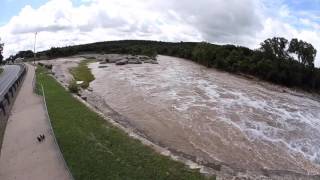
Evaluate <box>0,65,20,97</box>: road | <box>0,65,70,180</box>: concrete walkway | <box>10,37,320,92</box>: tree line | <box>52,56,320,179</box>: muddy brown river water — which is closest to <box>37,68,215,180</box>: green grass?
<box>0,65,70,180</box>: concrete walkway

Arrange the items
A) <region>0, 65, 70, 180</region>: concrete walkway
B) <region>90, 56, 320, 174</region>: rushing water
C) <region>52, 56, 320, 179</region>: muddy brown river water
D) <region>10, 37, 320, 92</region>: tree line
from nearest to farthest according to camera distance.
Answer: <region>0, 65, 70, 180</region>: concrete walkway
<region>52, 56, 320, 179</region>: muddy brown river water
<region>90, 56, 320, 174</region>: rushing water
<region>10, 37, 320, 92</region>: tree line

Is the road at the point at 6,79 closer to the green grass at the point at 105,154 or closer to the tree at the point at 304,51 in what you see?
the green grass at the point at 105,154

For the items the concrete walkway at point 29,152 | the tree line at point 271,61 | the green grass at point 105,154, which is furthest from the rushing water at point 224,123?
the tree line at point 271,61

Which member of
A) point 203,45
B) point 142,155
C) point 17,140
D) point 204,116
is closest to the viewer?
point 142,155

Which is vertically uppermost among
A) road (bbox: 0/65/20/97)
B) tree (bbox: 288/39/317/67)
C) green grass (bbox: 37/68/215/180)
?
tree (bbox: 288/39/317/67)

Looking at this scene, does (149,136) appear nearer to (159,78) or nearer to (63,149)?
(63,149)

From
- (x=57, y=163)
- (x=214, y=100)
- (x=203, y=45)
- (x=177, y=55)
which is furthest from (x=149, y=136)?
(x=177, y=55)

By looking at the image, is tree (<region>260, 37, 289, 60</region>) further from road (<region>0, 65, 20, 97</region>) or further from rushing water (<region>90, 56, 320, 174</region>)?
road (<region>0, 65, 20, 97</region>)

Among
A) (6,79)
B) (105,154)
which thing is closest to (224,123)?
(105,154)
